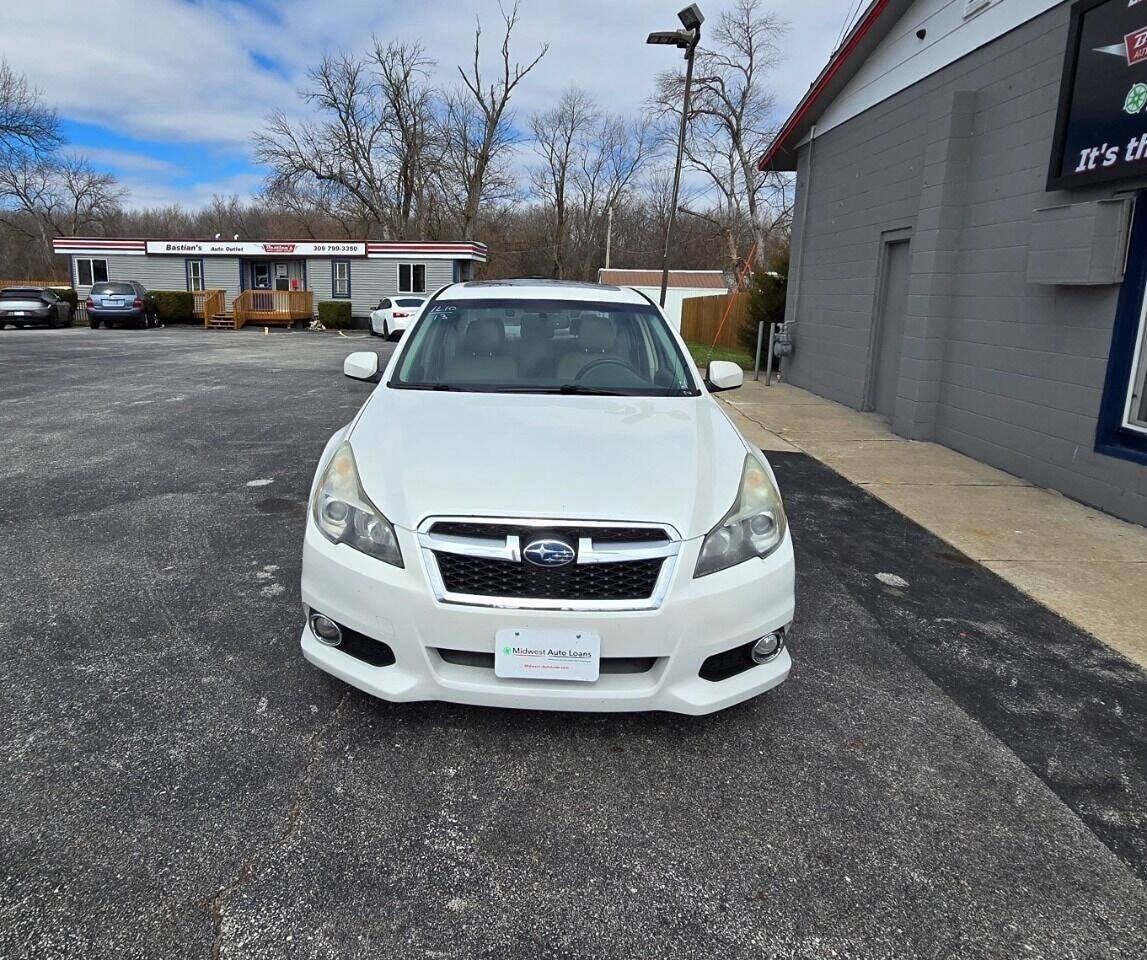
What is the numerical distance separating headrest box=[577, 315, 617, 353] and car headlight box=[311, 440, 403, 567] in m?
1.53

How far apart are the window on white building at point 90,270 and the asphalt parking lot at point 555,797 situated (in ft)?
115

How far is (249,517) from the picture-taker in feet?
17.2

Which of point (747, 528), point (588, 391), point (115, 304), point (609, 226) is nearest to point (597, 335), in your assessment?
point (588, 391)

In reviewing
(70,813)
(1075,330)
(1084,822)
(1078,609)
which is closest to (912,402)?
(1075,330)

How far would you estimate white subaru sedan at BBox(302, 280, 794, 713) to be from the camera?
2.38 m

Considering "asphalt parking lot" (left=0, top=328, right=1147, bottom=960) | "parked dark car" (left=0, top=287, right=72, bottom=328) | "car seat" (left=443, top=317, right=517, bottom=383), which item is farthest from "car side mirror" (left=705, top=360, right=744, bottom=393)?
"parked dark car" (left=0, top=287, right=72, bottom=328)

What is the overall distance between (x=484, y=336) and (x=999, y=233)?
585cm

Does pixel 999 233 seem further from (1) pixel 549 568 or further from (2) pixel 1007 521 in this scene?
(1) pixel 549 568

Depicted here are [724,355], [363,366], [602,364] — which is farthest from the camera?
[724,355]

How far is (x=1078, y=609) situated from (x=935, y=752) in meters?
1.91

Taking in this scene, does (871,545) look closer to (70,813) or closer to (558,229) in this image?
(70,813)

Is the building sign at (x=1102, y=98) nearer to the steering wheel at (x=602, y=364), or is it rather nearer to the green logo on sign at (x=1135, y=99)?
the green logo on sign at (x=1135, y=99)

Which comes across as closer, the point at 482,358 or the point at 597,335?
the point at 482,358

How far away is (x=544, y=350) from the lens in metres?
3.95
